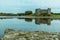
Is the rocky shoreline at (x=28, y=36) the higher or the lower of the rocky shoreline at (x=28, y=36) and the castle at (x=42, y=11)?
the higher

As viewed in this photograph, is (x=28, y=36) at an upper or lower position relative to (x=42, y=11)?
upper

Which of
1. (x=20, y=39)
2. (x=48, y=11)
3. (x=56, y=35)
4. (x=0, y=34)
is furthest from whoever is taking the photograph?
(x=48, y=11)

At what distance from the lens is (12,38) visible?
4902 mm

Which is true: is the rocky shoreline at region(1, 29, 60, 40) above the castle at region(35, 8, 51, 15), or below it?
above

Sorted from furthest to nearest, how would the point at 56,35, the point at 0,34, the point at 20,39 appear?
the point at 0,34 < the point at 56,35 < the point at 20,39

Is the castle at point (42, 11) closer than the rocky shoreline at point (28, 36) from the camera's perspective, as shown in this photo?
No

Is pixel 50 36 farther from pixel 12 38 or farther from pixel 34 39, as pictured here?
pixel 12 38

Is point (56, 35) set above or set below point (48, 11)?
above

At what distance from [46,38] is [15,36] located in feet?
2.27

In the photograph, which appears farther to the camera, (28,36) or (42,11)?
(42,11)

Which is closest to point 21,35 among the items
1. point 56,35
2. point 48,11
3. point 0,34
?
point 56,35

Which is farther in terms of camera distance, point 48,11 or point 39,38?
point 48,11

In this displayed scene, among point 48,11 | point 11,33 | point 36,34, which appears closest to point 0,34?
point 11,33

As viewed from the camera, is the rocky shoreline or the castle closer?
the rocky shoreline
